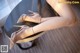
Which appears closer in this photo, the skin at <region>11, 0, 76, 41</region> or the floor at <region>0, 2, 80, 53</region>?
the skin at <region>11, 0, 76, 41</region>

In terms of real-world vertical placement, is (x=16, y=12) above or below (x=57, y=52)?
above

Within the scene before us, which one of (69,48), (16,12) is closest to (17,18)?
(16,12)

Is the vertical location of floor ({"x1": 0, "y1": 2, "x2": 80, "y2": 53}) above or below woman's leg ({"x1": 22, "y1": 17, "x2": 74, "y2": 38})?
below

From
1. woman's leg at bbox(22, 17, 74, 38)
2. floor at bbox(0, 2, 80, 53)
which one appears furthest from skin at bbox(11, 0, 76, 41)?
floor at bbox(0, 2, 80, 53)

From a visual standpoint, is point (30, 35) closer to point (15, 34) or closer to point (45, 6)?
point (15, 34)

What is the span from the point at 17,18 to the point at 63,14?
1.15 ft

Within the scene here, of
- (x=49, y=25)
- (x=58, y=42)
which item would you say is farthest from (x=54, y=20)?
(x=58, y=42)

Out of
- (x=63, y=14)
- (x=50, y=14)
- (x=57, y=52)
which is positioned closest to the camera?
(x=63, y=14)

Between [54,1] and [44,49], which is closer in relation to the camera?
[54,1]

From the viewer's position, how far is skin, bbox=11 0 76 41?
82 cm

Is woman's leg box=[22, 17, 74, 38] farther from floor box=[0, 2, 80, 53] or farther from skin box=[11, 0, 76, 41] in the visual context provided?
floor box=[0, 2, 80, 53]

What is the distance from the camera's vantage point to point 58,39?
139cm

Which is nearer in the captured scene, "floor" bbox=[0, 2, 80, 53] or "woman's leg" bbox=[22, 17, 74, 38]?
"woman's leg" bbox=[22, 17, 74, 38]

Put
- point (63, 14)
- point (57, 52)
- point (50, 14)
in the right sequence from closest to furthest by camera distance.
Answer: point (63, 14)
point (50, 14)
point (57, 52)
